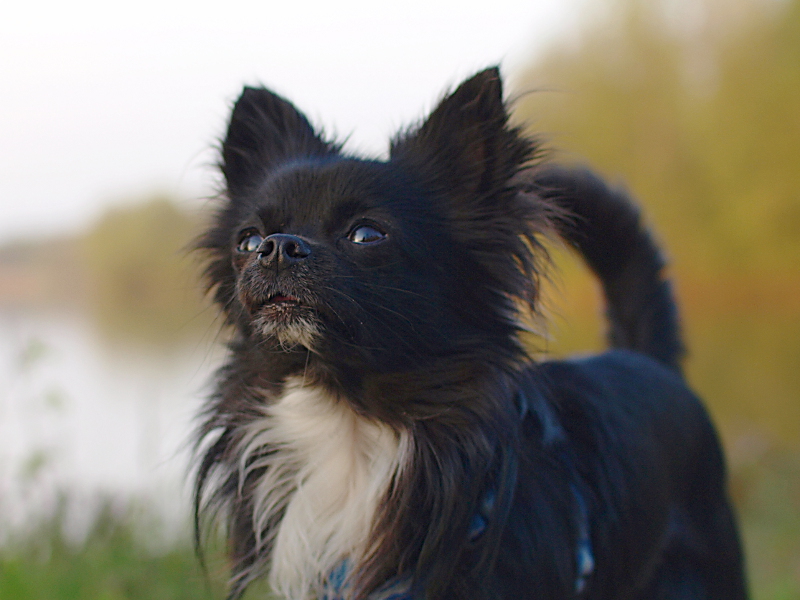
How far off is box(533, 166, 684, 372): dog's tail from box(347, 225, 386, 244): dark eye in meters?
1.29

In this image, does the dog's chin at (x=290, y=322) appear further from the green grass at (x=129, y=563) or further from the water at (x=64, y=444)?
the green grass at (x=129, y=563)

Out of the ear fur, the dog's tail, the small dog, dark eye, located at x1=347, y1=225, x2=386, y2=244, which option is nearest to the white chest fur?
the small dog

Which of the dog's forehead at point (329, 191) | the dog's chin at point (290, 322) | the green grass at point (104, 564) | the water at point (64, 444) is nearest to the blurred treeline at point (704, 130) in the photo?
the water at point (64, 444)

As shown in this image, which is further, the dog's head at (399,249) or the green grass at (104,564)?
the green grass at (104,564)

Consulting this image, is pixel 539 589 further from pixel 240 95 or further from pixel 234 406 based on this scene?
pixel 240 95

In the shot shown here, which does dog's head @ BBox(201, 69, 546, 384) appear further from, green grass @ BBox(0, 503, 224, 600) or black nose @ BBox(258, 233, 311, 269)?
green grass @ BBox(0, 503, 224, 600)

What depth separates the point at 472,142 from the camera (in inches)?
101

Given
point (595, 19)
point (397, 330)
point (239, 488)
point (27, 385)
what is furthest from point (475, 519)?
point (595, 19)

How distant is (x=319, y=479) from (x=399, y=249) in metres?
0.83

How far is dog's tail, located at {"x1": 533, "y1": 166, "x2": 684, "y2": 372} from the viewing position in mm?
3404

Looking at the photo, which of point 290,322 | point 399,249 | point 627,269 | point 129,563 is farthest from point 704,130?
point 290,322

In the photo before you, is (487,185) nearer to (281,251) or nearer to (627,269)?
(281,251)

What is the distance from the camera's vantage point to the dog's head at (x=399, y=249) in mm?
2250

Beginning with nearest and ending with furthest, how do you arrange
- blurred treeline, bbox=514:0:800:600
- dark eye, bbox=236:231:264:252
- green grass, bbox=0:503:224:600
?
dark eye, bbox=236:231:264:252
green grass, bbox=0:503:224:600
blurred treeline, bbox=514:0:800:600
